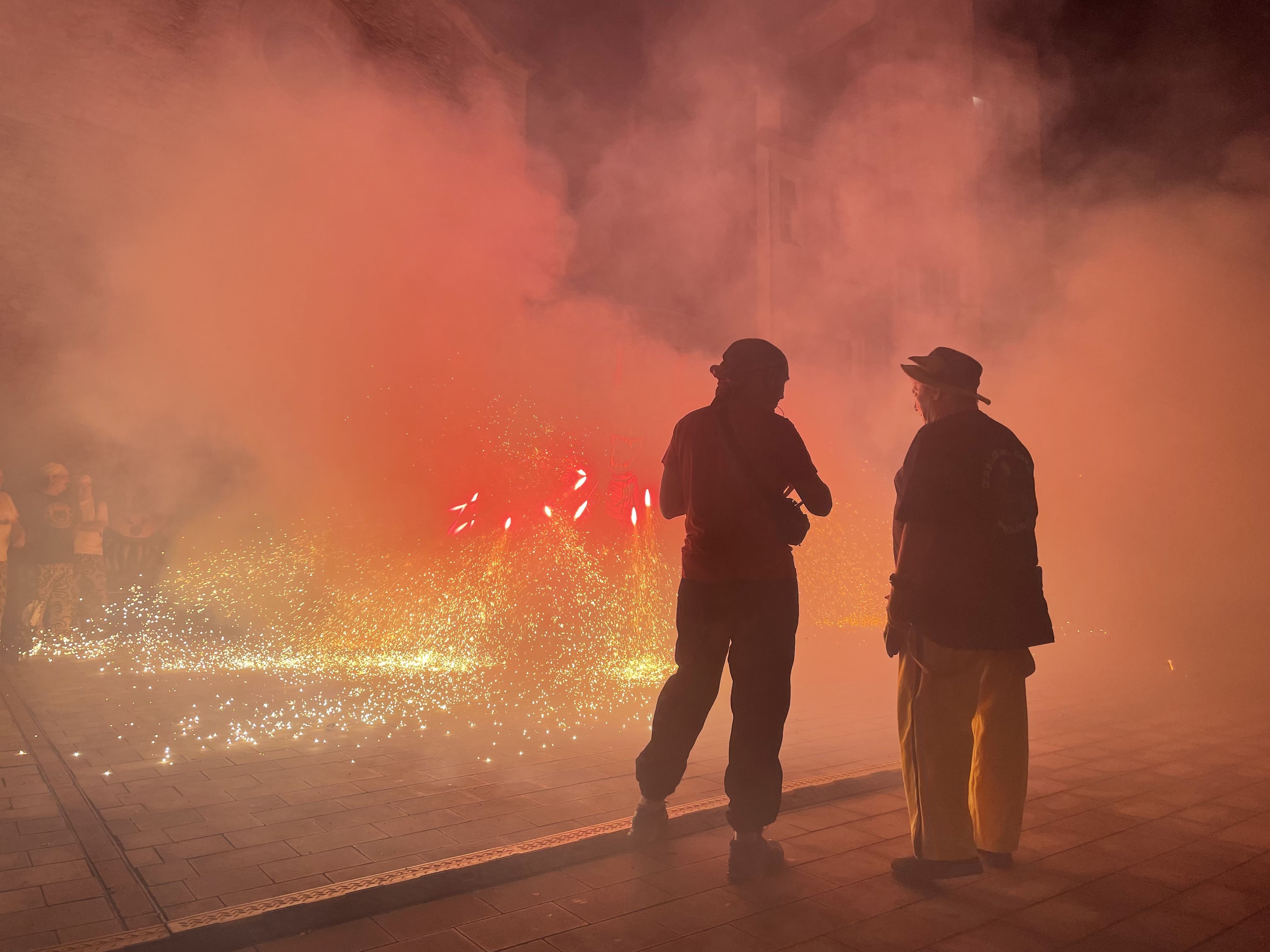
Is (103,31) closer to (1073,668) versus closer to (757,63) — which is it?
(757,63)

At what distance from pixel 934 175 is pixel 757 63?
5.39 ft

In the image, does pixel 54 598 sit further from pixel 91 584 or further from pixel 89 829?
pixel 89 829

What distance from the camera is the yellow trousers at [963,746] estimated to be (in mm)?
2506

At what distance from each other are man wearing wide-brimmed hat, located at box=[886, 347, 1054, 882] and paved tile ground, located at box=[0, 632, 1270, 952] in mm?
414

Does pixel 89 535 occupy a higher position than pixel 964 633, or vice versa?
pixel 89 535

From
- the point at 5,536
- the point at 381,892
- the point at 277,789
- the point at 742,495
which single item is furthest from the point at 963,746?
the point at 5,536

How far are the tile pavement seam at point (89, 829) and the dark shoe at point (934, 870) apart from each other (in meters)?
1.90

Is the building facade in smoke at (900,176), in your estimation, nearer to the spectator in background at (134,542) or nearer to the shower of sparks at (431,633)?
the shower of sparks at (431,633)

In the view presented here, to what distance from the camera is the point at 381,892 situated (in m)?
2.30

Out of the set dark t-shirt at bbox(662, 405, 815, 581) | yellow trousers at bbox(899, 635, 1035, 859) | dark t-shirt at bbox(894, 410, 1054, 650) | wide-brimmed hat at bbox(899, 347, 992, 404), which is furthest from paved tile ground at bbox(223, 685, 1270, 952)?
wide-brimmed hat at bbox(899, 347, 992, 404)

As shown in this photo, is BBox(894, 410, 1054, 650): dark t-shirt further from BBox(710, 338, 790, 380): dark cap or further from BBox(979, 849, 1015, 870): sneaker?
BBox(979, 849, 1015, 870): sneaker

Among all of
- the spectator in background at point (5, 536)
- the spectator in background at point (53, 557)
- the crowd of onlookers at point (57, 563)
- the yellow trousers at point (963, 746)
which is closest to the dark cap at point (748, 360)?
the yellow trousers at point (963, 746)

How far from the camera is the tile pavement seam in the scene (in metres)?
2.29

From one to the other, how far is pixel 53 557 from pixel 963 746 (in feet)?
23.7
